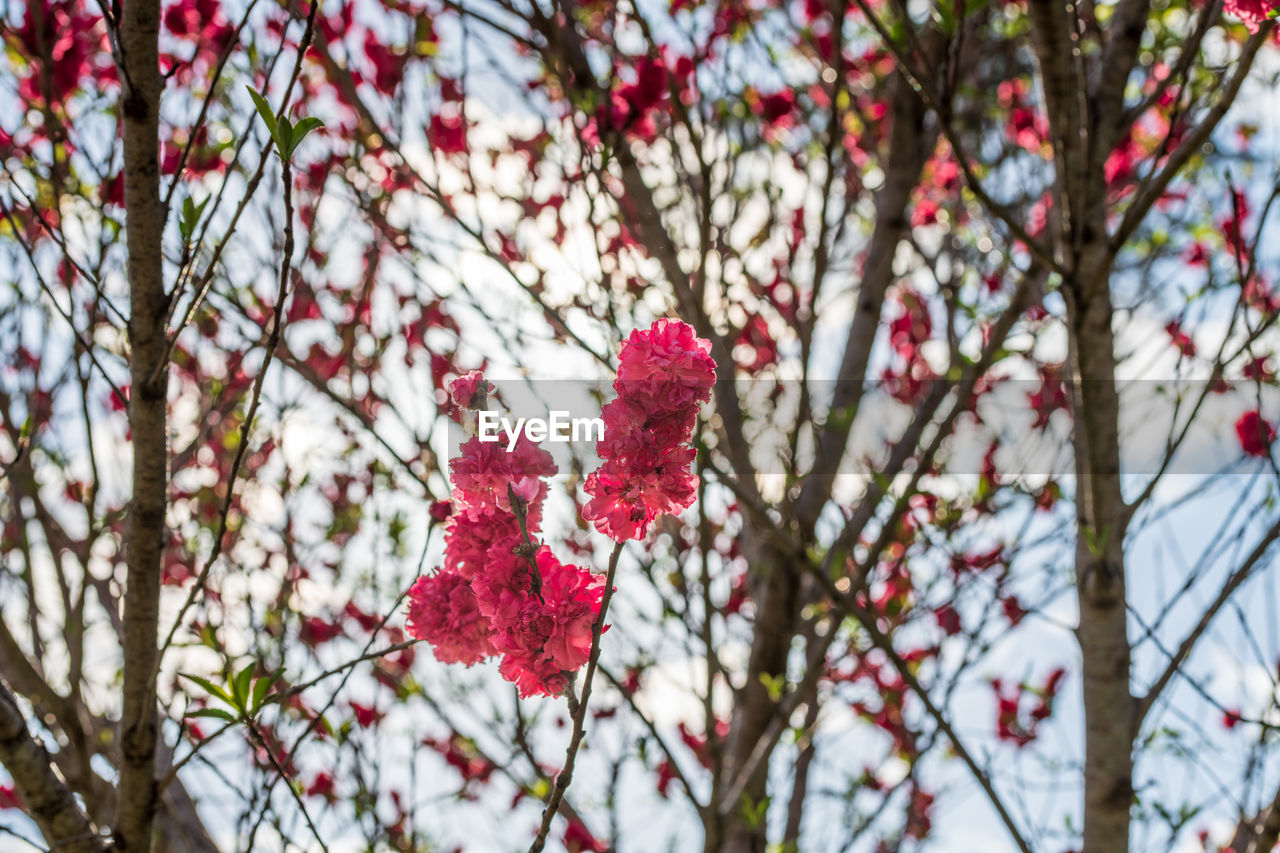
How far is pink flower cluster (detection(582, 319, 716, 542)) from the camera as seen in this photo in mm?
1048

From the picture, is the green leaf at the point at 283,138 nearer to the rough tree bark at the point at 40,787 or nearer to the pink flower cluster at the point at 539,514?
the pink flower cluster at the point at 539,514

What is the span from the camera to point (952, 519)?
2.78 metres

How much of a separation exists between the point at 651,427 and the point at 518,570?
280 mm

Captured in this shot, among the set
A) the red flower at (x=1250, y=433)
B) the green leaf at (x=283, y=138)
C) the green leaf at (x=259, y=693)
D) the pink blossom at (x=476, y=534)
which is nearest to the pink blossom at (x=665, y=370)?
the pink blossom at (x=476, y=534)

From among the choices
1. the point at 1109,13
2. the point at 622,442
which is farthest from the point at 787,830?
the point at 1109,13

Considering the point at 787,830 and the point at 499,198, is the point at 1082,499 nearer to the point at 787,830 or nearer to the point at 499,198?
the point at 787,830

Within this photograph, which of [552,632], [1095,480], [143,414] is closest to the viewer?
[552,632]

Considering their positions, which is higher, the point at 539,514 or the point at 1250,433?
the point at 1250,433

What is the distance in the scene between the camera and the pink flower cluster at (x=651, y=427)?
105 cm

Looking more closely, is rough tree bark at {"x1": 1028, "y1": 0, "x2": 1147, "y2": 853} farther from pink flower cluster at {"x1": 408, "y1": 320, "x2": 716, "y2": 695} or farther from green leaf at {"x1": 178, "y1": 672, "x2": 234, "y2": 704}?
green leaf at {"x1": 178, "y1": 672, "x2": 234, "y2": 704}

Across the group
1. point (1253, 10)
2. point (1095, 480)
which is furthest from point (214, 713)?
point (1253, 10)

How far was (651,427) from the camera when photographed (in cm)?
106

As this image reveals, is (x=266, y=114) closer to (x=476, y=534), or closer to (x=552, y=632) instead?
(x=476, y=534)

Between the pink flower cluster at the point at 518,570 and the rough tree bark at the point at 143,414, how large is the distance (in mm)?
491
